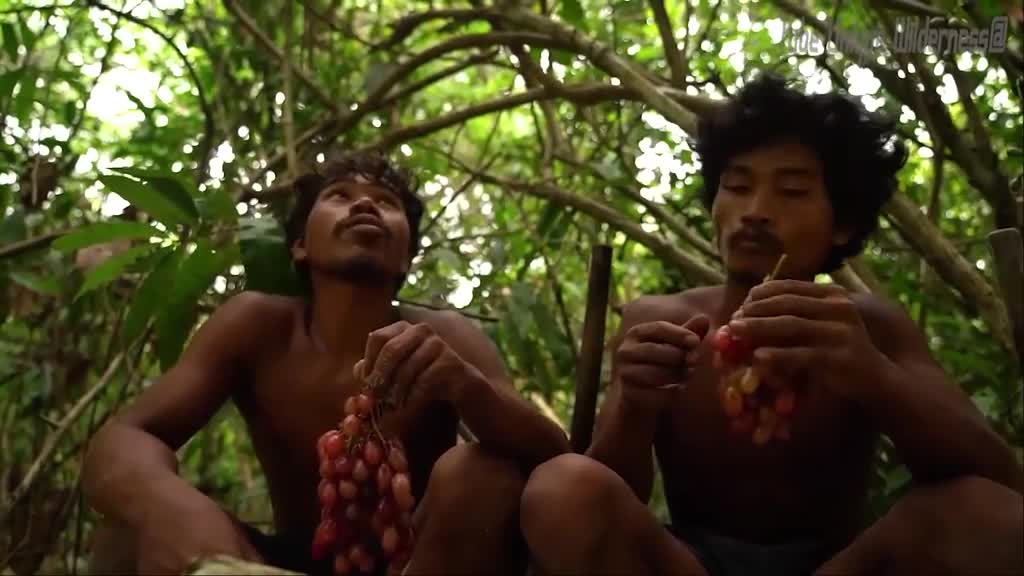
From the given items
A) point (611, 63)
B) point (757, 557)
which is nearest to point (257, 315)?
point (757, 557)

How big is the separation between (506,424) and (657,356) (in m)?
0.18

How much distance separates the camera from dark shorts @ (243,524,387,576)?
1.31 meters

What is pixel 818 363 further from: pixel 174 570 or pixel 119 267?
pixel 119 267

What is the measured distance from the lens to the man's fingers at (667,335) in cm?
113

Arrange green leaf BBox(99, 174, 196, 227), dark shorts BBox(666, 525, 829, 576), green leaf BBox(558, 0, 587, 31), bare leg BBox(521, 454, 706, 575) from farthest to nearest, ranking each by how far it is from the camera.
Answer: green leaf BBox(558, 0, 587, 31) < green leaf BBox(99, 174, 196, 227) < dark shorts BBox(666, 525, 829, 576) < bare leg BBox(521, 454, 706, 575)

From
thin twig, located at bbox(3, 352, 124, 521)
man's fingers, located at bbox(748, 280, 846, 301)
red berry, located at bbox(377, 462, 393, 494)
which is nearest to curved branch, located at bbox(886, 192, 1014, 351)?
man's fingers, located at bbox(748, 280, 846, 301)

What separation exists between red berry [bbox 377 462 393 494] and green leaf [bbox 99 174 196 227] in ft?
2.10

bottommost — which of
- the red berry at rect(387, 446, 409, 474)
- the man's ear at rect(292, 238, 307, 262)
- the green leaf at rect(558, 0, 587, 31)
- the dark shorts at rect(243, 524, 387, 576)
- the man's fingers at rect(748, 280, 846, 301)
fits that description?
the dark shorts at rect(243, 524, 387, 576)

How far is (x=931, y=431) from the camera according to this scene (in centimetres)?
111

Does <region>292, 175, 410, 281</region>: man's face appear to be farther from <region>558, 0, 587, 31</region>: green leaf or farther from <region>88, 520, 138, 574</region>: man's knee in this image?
<region>558, 0, 587, 31</region>: green leaf

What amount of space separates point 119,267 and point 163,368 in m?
0.17

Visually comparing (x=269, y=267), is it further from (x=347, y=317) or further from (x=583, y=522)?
(x=583, y=522)

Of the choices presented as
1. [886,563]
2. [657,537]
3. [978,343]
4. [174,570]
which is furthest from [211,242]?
[978,343]

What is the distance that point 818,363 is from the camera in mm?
1062
